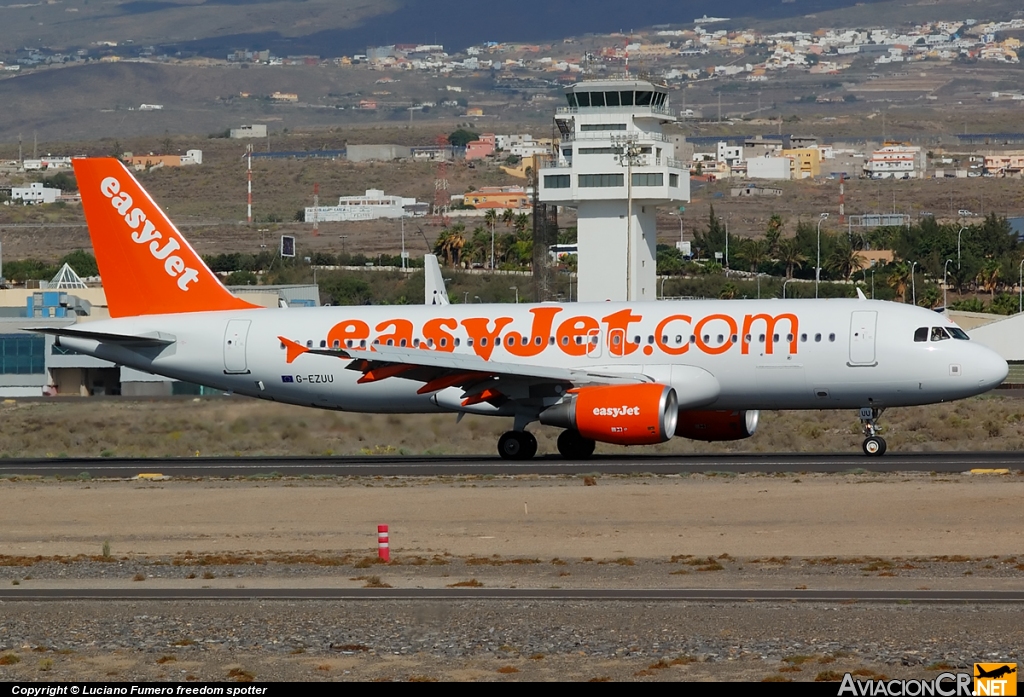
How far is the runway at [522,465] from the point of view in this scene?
116 feet

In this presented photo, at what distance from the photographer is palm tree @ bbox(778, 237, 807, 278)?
16338 centimetres

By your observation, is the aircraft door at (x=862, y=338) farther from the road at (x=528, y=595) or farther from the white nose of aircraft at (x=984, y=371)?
the road at (x=528, y=595)

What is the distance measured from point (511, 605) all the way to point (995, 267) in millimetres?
139024

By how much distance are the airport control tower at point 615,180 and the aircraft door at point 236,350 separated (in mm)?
55803

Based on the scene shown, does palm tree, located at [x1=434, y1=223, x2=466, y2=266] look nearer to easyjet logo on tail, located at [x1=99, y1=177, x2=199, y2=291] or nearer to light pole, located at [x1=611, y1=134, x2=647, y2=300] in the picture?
light pole, located at [x1=611, y1=134, x2=647, y2=300]

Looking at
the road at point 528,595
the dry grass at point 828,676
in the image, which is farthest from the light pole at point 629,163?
the dry grass at point 828,676

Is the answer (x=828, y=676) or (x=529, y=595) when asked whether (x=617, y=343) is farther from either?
(x=828, y=676)

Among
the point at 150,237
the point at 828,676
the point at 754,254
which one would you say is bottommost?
the point at 754,254

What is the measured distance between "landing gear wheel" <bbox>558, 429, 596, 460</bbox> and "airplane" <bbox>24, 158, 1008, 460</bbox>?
34 mm

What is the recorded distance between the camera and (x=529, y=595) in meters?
20.8

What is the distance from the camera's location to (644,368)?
3809 cm

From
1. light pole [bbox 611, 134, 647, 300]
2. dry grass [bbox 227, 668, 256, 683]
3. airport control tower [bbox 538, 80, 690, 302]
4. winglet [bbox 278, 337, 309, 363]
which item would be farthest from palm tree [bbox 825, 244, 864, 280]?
dry grass [bbox 227, 668, 256, 683]

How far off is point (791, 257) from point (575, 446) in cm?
12738

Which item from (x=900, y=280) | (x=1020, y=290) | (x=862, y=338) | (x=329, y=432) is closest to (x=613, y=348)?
(x=862, y=338)
